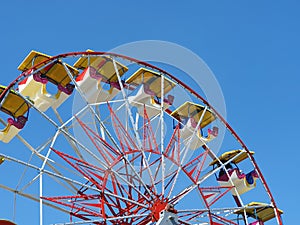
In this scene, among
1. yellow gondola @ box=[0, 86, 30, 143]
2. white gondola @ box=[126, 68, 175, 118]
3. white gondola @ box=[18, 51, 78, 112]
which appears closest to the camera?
yellow gondola @ box=[0, 86, 30, 143]

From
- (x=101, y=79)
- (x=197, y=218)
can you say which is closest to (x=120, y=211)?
(x=197, y=218)

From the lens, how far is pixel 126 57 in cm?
1870

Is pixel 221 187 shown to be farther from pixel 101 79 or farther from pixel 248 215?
pixel 101 79

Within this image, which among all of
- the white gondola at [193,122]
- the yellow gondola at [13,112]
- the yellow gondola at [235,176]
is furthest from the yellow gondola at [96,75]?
the yellow gondola at [235,176]

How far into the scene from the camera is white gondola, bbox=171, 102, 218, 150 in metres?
20.4

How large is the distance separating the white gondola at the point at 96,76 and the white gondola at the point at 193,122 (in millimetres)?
2531

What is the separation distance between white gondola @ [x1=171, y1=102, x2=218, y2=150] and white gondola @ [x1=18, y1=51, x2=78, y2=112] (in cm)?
363

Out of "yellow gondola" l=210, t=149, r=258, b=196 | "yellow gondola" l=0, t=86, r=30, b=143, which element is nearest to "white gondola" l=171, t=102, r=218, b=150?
"yellow gondola" l=210, t=149, r=258, b=196

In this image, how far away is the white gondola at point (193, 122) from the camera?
20406 millimetres

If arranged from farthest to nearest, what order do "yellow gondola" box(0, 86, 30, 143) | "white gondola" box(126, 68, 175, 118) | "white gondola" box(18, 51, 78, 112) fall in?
"white gondola" box(126, 68, 175, 118), "white gondola" box(18, 51, 78, 112), "yellow gondola" box(0, 86, 30, 143)

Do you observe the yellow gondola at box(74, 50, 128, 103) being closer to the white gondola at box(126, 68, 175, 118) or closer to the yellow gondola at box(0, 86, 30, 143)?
the white gondola at box(126, 68, 175, 118)

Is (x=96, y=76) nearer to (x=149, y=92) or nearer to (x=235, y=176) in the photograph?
(x=149, y=92)

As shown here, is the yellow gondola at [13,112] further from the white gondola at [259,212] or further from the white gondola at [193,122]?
the white gondola at [259,212]

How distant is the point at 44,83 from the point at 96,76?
4.92ft
